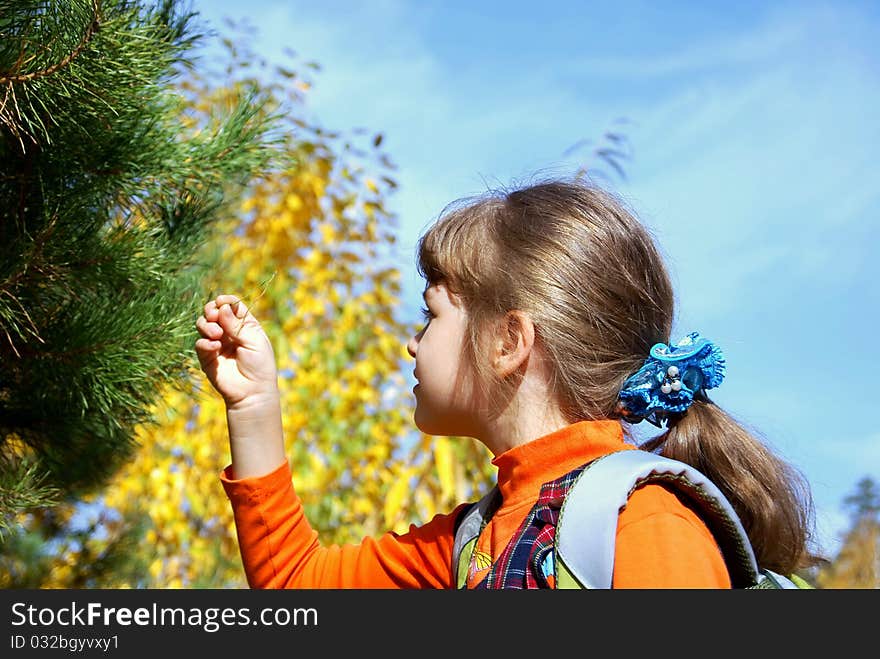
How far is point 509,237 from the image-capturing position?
1180mm

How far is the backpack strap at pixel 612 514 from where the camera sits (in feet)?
2.96

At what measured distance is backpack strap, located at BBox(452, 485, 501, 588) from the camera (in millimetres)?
1101

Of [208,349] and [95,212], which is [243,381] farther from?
[95,212]

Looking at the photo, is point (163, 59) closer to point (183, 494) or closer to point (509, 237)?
point (509, 237)

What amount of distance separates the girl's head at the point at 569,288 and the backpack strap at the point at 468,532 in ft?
0.43

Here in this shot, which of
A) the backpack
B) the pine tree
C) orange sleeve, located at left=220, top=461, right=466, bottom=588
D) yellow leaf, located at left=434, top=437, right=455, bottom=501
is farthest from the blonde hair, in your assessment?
yellow leaf, located at left=434, top=437, right=455, bottom=501

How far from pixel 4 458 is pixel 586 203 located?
944mm

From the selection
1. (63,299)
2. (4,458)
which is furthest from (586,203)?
(4,458)

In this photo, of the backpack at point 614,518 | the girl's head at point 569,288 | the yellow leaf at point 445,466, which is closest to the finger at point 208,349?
the girl's head at point 569,288

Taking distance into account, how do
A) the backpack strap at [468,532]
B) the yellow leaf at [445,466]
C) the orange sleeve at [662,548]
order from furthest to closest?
the yellow leaf at [445,466] → the backpack strap at [468,532] → the orange sleeve at [662,548]

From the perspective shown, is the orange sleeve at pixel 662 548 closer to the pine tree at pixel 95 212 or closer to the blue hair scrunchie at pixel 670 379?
the blue hair scrunchie at pixel 670 379

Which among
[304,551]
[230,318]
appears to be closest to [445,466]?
[304,551]

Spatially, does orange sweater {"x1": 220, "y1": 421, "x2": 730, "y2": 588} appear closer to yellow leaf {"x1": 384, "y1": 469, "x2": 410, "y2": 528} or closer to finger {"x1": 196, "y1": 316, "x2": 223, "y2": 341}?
finger {"x1": 196, "y1": 316, "x2": 223, "y2": 341}

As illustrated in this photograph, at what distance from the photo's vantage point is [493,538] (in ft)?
3.56
